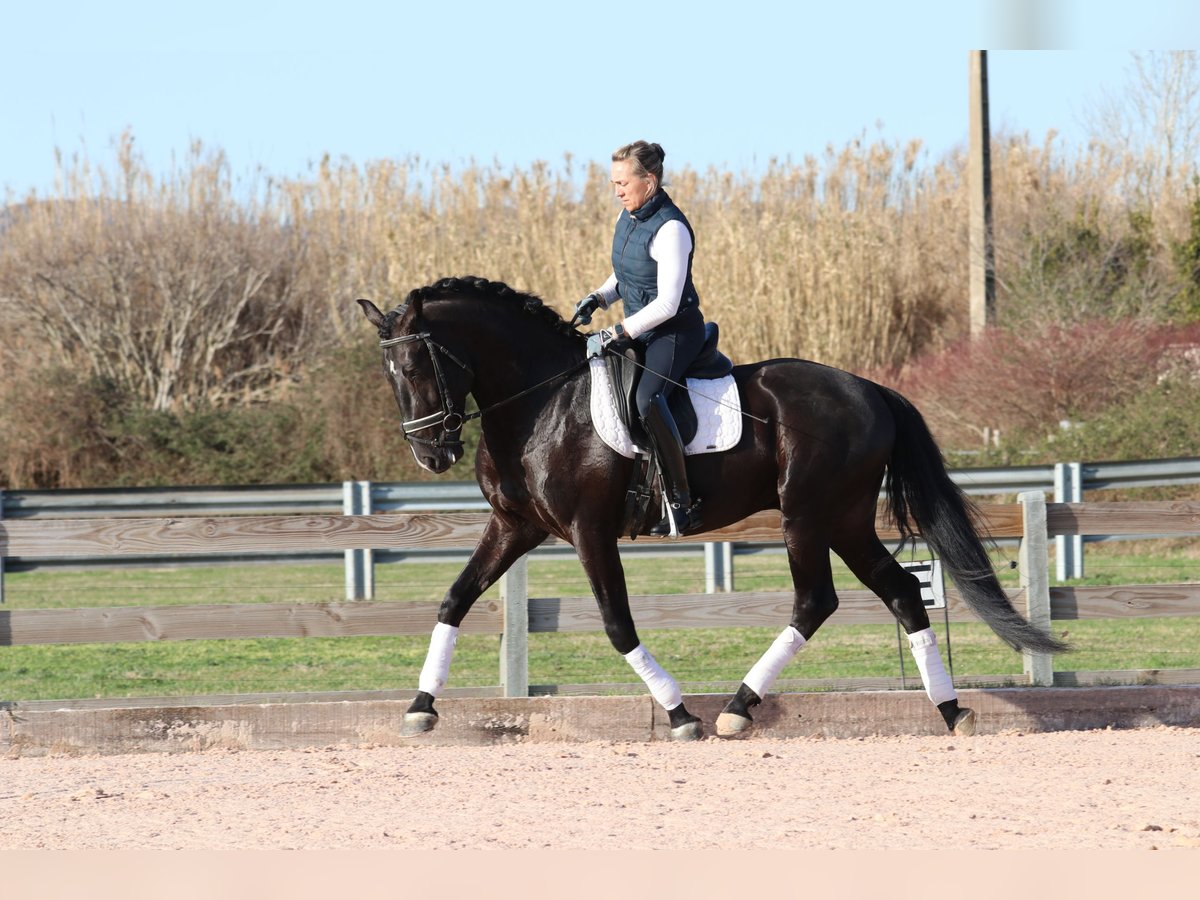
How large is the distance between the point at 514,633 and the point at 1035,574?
2605 mm

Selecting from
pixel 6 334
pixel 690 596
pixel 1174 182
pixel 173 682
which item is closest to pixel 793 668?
pixel 690 596

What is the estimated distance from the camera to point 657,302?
20.8 ft

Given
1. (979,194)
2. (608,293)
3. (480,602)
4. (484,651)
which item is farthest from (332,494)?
(979,194)

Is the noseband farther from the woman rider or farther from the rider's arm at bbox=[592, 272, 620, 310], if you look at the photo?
the rider's arm at bbox=[592, 272, 620, 310]

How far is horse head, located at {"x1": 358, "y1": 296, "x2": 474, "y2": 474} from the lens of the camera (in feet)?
20.4

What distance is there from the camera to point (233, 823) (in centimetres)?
507

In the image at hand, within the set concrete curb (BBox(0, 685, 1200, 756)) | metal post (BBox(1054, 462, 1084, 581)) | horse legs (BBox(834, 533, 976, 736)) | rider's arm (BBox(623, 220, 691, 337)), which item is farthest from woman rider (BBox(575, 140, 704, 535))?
metal post (BBox(1054, 462, 1084, 581))

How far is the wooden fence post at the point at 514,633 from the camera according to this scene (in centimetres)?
726

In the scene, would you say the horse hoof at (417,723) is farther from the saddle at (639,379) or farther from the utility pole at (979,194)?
the utility pole at (979,194)

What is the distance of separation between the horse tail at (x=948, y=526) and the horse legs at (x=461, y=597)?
1669mm

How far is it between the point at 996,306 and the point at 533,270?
7929 millimetres

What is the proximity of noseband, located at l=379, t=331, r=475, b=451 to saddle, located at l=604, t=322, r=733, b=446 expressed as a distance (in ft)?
2.15

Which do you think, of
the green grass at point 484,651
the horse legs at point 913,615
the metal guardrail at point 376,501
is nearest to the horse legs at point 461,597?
the horse legs at point 913,615

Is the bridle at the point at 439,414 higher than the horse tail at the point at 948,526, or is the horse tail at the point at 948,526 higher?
the bridle at the point at 439,414
